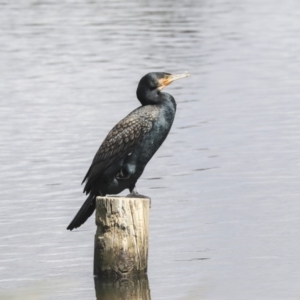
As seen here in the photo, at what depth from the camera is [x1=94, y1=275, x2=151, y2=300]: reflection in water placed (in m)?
9.51

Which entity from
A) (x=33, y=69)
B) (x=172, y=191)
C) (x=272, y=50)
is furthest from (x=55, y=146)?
(x=272, y=50)

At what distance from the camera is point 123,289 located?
9578 mm

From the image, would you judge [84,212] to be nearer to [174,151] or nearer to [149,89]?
[149,89]

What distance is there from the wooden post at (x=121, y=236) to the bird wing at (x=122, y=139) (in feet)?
1.59

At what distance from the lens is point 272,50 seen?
25188 millimetres

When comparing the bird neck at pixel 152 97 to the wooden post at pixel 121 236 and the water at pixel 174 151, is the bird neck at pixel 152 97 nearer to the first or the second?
the wooden post at pixel 121 236

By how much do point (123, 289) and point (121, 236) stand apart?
0.52m

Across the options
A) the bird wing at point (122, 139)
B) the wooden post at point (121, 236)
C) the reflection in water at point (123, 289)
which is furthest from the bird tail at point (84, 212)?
the reflection in water at point (123, 289)

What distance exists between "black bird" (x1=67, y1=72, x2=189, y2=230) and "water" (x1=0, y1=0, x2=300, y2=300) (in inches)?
33.2

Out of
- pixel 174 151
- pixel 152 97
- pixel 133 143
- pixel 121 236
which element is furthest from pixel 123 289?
pixel 174 151

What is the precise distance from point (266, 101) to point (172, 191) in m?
6.00

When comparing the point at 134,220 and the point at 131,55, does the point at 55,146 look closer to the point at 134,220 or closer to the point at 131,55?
the point at 134,220

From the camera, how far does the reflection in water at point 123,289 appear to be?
9508 mm

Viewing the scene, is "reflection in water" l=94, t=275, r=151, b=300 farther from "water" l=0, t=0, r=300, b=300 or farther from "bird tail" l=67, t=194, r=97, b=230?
"bird tail" l=67, t=194, r=97, b=230
